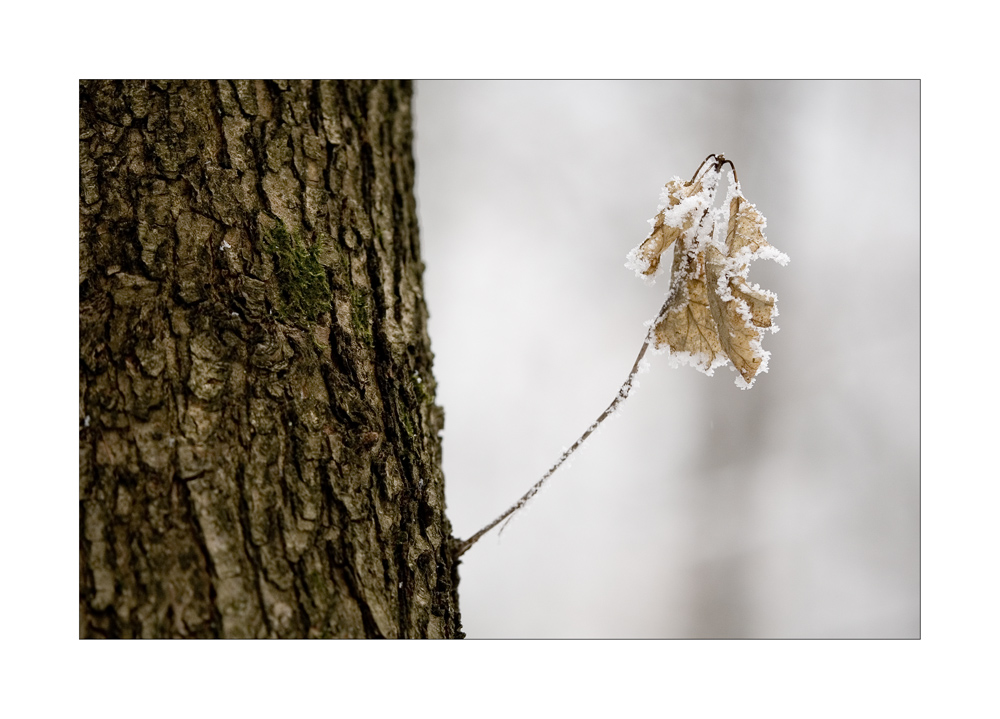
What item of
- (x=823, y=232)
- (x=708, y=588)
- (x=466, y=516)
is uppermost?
(x=823, y=232)

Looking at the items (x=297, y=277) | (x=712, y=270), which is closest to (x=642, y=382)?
(x=712, y=270)

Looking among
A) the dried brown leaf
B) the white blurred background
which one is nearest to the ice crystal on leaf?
the dried brown leaf

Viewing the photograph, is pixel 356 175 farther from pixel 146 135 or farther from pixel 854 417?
pixel 854 417

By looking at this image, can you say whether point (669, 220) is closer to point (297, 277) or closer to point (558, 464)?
point (558, 464)

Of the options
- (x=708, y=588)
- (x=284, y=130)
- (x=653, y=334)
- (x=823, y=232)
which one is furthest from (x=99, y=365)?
(x=708, y=588)

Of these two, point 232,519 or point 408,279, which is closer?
point 232,519

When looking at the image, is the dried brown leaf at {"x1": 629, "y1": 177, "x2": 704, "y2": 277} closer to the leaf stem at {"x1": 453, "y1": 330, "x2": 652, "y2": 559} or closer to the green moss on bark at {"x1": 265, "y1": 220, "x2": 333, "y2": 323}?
the leaf stem at {"x1": 453, "y1": 330, "x2": 652, "y2": 559}
